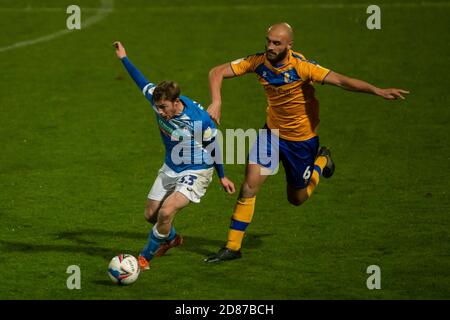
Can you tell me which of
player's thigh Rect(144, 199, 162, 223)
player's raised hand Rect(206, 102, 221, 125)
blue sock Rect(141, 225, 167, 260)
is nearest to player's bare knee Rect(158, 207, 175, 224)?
blue sock Rect(141, 225, 167, 260)

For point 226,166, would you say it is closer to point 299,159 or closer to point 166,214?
point 299,159

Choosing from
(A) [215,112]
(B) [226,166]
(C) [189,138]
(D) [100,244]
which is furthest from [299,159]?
(B) [226,166]

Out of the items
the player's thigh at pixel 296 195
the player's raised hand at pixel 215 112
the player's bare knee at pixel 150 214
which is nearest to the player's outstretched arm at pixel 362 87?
A: the player's raised hand at pixel 215 112

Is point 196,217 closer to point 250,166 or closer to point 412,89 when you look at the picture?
point 250,166

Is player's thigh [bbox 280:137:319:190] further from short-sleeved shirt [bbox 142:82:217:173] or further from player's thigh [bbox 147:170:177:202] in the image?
player's thigh [bbox 147:170:177:202]

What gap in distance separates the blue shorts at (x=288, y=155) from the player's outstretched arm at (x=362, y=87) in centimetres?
114

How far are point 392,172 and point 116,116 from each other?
5.13 meters

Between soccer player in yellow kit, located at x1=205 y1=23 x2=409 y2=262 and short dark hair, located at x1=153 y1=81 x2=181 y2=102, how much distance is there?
1.31ft

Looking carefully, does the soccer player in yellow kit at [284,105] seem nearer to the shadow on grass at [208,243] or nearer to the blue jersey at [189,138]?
the blue jersey at [189,138]

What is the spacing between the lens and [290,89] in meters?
12.4

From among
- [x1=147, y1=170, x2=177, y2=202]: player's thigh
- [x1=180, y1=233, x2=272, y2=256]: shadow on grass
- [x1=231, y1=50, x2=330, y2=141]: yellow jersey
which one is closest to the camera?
[x1=147, y1=170, x2=177, y2=202]: player's thigh

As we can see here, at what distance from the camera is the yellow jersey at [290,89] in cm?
1212

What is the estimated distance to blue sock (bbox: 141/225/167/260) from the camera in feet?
38.2

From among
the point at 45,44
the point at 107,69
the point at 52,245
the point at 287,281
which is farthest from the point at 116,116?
the point at 287,281
